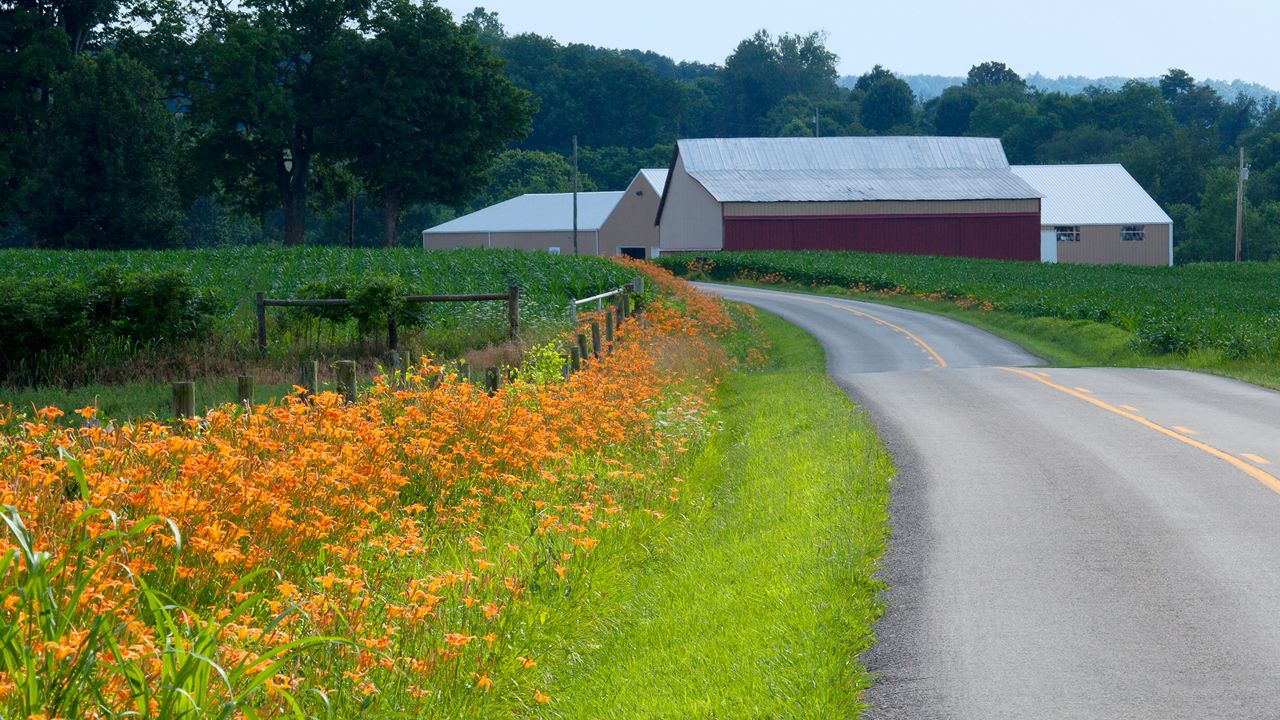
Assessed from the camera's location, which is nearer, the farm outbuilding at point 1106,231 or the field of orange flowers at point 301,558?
the field of orange flowers at point 301,558

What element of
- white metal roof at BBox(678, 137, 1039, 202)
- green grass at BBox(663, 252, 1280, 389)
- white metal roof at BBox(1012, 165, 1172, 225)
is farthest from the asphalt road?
white metal roof at BBox(1012, 165, 1172, 225)

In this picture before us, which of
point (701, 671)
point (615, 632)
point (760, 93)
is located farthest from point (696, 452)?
point (760, 93)

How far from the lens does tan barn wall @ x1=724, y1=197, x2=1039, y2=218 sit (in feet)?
230

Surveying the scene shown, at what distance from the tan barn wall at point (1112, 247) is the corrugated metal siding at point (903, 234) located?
3.97 metres

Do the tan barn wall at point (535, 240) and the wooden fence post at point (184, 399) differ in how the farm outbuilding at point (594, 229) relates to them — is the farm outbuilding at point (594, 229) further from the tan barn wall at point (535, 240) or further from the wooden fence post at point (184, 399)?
the wooden fence post at point (184, 399)

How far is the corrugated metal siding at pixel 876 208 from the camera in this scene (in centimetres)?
7012

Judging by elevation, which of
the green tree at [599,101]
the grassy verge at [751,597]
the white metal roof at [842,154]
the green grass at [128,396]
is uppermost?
the green tree at [599,101]

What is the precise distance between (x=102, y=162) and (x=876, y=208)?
40582 millimetres

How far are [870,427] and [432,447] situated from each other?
722cm

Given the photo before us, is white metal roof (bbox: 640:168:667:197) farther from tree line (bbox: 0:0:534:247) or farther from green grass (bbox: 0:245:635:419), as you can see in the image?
green grass (bbox: 0:245:635:419)

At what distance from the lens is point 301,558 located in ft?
22.8

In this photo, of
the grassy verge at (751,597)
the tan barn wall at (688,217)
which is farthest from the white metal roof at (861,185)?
the grassy verge at (751,597)

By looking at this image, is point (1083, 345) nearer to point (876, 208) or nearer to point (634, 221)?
point (876, 208)

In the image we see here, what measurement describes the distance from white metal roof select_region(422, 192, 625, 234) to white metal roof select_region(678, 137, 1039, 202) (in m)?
8.62
